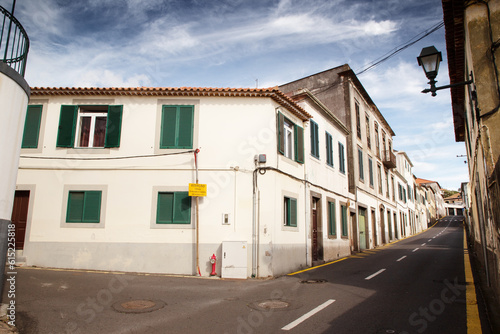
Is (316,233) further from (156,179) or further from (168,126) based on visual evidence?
(168,126)

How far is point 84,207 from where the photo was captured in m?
11.7

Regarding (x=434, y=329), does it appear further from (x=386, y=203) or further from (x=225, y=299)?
(x=386, y=203)

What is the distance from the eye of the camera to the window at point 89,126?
1219cm

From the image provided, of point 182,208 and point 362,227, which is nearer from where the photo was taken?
point 182,208

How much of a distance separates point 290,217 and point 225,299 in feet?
A: 19.4

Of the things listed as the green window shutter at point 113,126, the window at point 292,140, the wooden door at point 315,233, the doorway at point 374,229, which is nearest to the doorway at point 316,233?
the wooden door at point 315,233

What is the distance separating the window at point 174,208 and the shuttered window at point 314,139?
262 inches

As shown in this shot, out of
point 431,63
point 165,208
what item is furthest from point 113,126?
point 431,63

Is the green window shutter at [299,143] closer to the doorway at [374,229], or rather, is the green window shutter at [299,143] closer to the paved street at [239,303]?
the paved street at [239,303]

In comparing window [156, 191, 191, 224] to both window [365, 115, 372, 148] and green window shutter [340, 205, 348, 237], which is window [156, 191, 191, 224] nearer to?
green window shutter [340, 205, 348, 237]

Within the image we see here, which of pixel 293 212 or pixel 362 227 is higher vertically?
pixel 293 212

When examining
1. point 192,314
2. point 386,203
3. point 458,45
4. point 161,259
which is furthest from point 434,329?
point 386,203

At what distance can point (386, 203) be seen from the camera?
95.0 ft

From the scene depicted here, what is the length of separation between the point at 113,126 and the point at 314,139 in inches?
345
